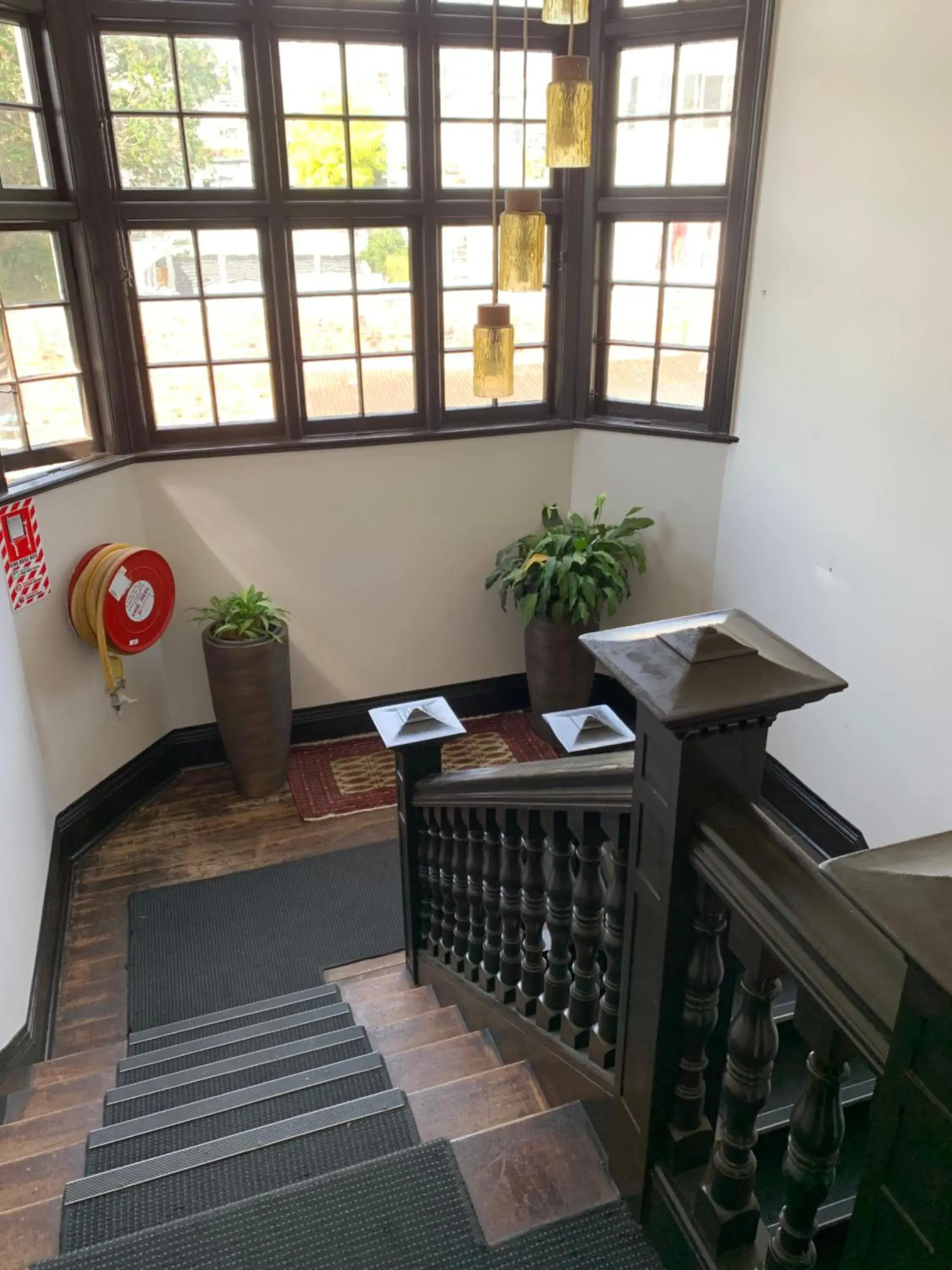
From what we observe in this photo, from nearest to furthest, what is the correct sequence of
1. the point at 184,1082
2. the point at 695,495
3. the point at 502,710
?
1. the point at 184,1082
2. the point at 695,495
3. the point at 502,710

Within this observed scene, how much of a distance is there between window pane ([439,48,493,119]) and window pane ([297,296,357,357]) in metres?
→ 0.92

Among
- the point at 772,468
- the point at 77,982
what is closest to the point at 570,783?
the point at 77,982

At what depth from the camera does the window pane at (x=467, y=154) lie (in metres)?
4.14

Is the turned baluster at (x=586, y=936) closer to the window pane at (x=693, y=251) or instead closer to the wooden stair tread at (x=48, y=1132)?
the wooden stair tread at (x=48, y=1132)

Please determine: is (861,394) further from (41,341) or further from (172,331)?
(41,341)

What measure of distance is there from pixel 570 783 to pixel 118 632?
2760 mm

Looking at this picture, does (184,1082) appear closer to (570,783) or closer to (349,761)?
(570,783)

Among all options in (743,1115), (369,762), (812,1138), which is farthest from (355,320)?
(812,1138)

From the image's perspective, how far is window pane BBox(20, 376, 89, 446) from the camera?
373cm

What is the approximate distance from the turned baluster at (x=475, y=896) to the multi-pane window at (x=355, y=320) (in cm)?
268

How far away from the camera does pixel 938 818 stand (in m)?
3.28

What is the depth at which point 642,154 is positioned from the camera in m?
4.15

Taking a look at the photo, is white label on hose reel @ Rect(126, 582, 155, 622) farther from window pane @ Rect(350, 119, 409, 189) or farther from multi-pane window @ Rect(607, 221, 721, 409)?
multi-pane window @ Rect(607, 221, 721, 409)

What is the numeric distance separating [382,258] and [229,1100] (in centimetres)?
343
